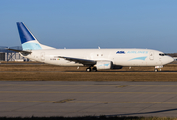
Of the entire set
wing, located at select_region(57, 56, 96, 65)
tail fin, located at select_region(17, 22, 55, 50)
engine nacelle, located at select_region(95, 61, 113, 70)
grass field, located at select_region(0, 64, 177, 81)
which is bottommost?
grass field, located at select_region(0, 64, 177, 81)

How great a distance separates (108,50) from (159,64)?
9.48 metres

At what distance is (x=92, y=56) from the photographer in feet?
170

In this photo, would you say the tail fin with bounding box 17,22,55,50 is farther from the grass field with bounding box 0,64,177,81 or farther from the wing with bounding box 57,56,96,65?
the wing with bounding box 57,56,96,65

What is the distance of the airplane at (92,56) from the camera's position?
49.2 metres

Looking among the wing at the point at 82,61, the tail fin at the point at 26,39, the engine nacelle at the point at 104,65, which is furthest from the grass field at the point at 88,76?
the tail fin at the point at 26,39

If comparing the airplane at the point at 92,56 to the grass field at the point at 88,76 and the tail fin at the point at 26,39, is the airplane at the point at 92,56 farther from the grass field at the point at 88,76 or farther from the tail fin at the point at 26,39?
the grass field at the point at 88,76

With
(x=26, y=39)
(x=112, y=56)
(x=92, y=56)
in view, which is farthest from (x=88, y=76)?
(x=26, y=39)

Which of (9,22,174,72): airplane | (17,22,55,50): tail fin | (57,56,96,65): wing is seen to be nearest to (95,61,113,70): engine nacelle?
(9,22,174,72): airplane

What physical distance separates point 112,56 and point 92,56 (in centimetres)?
387

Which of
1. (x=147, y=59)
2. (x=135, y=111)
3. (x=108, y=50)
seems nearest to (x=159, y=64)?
(x=147, y=59)

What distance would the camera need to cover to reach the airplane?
162ft

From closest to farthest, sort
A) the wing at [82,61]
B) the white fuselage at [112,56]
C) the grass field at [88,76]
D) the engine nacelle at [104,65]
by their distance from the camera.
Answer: the grass field at [88,76], the engine nacelle at [104,65], the white fuselage at [112,56], the wing at [82,61]

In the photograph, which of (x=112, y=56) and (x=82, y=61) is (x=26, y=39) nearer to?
(x=82, y=61)

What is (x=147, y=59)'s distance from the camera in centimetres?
4906
